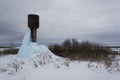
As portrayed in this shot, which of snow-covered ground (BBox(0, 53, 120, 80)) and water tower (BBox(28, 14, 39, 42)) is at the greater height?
water tower (BBox(28, 14, 39, 42))

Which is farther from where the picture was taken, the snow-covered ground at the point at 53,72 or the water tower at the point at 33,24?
the water tower at the point at 33,24

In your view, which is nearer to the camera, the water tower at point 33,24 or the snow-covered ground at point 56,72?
the snow-covered ground at point 56,72

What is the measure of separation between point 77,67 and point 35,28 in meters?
3.89

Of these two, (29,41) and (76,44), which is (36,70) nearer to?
(29,41)

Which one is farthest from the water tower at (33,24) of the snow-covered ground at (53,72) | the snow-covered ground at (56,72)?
the snow-covered ground at (53,72)

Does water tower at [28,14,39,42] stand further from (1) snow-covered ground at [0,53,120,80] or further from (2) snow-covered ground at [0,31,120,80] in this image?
(1) snow-covered ground at [0,53,120,80]

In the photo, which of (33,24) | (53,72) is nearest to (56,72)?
(53,72)

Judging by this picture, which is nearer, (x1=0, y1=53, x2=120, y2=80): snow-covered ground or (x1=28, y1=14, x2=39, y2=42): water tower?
(x1=0, y1=53, x2=120, y2=80): snow-covered ground

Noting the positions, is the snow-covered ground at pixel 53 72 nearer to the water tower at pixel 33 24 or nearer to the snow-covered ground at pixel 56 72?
the snow-covered ground at pixel 56 72

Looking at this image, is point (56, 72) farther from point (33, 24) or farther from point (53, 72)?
point (33, 24)

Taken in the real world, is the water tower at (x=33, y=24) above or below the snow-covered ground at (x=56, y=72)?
above

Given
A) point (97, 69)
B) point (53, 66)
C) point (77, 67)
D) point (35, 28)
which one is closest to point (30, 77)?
point (53, 66)

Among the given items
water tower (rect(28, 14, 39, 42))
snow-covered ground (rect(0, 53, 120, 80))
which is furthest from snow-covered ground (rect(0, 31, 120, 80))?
water tower (rect(28, 14, 39, 42))

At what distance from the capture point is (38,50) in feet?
32.0
